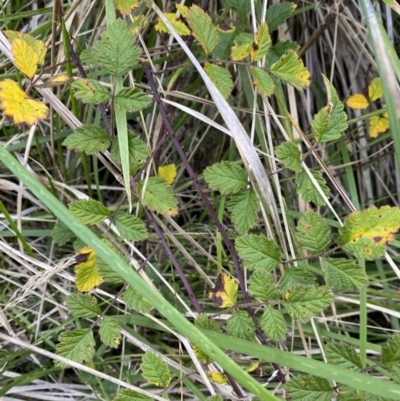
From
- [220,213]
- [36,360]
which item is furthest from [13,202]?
[220,213]

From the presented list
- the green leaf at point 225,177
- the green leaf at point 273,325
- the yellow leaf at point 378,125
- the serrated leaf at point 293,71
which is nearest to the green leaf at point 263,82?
the serrated leaf at point 293,71

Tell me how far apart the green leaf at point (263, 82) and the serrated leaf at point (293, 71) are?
0.7 inches

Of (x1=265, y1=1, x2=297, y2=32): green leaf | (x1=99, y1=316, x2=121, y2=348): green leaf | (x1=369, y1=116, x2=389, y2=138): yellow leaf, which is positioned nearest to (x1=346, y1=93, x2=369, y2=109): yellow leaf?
(x1=369, y1=116, x2=389, y2=138): yellow leaf

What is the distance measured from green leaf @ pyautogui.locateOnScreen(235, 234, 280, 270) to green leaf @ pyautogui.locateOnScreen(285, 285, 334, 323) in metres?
0.06

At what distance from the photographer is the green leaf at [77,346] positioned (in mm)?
Answer: 735

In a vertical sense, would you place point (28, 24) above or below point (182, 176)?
above

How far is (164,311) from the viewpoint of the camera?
1.80ft

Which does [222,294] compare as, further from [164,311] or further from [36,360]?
[36,360]

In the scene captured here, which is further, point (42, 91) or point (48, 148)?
point (48, 148)

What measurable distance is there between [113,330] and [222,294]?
0.18 meters

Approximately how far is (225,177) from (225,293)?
182 millimetres

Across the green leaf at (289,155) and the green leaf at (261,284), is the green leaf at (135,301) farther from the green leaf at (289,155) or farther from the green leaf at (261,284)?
the green leaf at (289,155)

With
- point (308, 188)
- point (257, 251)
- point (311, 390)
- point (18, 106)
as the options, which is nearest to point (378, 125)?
point (308, 188)

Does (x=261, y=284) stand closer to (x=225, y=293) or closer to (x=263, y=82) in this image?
(x=225, y=293)
